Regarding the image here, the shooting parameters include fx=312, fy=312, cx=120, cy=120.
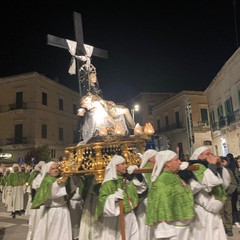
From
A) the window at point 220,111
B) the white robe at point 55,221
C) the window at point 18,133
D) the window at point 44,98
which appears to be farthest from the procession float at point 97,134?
the window at point 44,98

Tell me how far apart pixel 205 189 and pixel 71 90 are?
30.8 m

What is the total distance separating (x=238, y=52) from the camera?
18500mm

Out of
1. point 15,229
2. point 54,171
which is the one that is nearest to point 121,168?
point 54,171

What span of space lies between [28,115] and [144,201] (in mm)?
24779

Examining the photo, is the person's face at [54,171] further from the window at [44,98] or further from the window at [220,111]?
the window at [44,98]

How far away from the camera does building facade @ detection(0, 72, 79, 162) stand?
27.9 meters

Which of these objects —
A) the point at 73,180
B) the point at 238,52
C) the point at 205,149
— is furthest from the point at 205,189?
the point at 238,52

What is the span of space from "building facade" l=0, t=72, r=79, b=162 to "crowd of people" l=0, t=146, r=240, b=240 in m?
22.7

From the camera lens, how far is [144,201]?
503cm

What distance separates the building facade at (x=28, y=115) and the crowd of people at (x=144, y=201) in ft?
74.5

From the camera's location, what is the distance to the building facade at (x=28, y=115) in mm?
27906

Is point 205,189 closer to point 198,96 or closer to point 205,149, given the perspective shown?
point 205,149

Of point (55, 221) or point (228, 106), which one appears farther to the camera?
point (228, 106)

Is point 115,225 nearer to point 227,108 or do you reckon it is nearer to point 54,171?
point 54,171
